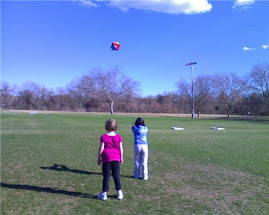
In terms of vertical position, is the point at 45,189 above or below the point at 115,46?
below

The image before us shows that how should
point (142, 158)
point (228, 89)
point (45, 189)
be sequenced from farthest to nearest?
point (228, 89) → point (142, 158) → point (45, 189)

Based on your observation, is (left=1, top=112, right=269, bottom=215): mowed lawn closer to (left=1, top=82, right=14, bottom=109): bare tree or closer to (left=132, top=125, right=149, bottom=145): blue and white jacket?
(left=132, top=125, right=149, bottom=145): blue and white jacket

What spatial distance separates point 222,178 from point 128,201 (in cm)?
309

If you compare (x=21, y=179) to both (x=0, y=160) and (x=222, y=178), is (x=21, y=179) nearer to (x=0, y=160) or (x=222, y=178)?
(x=0, y=160)

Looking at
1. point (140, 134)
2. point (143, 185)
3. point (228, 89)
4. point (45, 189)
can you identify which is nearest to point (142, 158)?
point (140, 134)

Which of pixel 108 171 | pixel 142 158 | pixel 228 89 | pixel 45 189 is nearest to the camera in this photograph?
pixel 108 171

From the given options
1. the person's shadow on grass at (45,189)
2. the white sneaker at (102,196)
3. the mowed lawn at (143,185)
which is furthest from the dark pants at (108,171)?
the person's shadow on grass at (45,189)

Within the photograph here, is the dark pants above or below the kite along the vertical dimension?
below

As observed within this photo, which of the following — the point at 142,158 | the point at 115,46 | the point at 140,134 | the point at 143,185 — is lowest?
the point at 143,185

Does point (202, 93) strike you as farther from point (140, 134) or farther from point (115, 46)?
point (140, 134)

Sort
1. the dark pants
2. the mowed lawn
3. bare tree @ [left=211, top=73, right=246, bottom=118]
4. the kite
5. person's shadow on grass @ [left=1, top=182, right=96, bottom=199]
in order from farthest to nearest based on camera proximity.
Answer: bare tree @ [left=211, top=73, right=246, bottom=118]
the kite
person's shadow on grass @ [left=1, top=182, right=96, bottom=199]
the dark pants
the mowed lawn

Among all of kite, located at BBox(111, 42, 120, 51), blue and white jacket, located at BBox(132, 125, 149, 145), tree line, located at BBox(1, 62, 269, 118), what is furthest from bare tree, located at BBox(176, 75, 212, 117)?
blue and white jacket, located at BBox(132, 125, 149, 145)

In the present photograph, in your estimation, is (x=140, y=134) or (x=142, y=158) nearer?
(x=140, y=134)

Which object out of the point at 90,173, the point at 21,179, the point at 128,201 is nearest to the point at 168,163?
the point at 90,173
